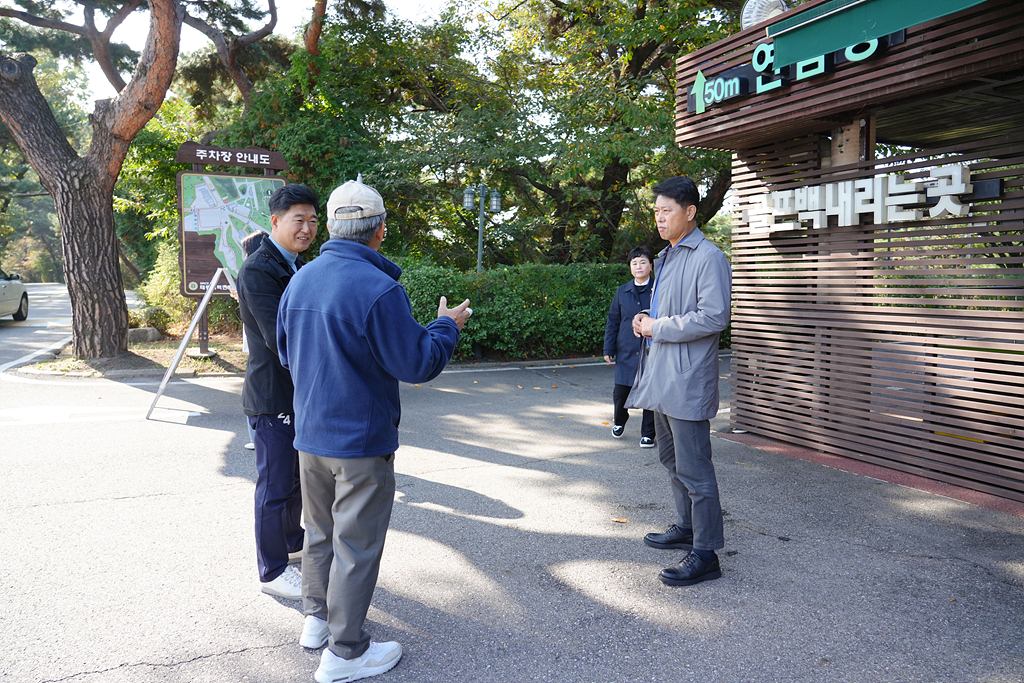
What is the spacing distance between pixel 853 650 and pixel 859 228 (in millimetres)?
3935

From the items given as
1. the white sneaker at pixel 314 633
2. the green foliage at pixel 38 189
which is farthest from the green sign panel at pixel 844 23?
the green foliage at pixel 38 189

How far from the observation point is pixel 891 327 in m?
5.57

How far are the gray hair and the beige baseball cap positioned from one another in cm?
2

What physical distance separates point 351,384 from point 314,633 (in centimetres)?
117

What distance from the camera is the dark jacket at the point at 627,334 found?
641 cm

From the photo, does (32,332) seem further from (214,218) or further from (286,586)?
(286,586)

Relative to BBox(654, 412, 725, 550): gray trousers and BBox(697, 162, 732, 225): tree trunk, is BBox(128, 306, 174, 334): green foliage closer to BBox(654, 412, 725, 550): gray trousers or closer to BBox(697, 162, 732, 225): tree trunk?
BBox(697, 162, 732, 225): tree trunk

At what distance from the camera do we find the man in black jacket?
321cm

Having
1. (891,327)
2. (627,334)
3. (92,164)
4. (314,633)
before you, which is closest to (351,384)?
(314,633)

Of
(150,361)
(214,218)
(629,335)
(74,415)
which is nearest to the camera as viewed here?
(629,335)

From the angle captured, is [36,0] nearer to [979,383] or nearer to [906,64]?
[906,64]

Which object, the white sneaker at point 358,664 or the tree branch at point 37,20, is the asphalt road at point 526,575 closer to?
the white sneaker at point 358,664

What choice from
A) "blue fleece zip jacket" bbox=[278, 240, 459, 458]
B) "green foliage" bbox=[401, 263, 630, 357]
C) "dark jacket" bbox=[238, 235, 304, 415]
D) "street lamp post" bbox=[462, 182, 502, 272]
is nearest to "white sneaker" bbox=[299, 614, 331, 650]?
"blue fleece zip jacket" bbox=[278, 240, 459, 458]

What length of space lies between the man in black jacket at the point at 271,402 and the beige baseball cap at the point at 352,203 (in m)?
0.65
